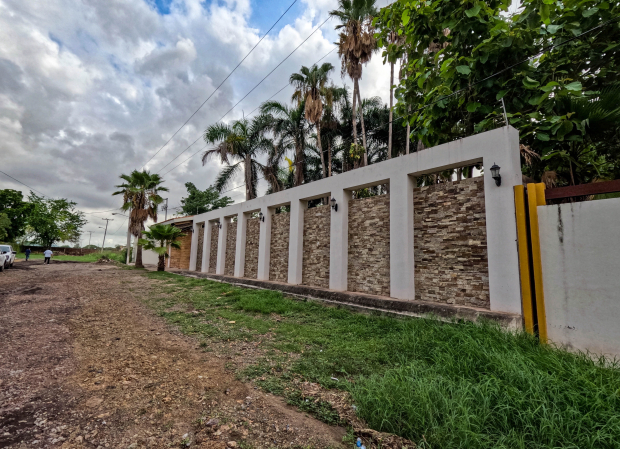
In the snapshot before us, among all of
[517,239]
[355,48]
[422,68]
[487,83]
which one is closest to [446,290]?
[517,239]

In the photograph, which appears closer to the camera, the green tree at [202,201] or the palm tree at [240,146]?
the palm tree at [240,146]

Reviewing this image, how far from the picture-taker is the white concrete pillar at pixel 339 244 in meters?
8.46

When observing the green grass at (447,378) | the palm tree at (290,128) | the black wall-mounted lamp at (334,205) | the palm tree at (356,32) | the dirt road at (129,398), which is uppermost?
the palm tree at (356,32)

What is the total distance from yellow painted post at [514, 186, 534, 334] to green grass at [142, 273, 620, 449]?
0.55 m

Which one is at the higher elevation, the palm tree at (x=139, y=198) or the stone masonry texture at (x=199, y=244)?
the palm tree at (x=139, y=198)

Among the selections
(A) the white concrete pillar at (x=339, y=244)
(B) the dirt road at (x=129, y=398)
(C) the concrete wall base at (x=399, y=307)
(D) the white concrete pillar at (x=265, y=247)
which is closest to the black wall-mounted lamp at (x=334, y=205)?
(A) the white concrete pillar at (x=339, y=244)

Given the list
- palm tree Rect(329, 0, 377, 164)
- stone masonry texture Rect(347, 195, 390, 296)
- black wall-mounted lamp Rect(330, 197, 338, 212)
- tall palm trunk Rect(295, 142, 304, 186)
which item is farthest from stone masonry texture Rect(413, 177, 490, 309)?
tall palm trunk Rect(295, 142, 304, 186)

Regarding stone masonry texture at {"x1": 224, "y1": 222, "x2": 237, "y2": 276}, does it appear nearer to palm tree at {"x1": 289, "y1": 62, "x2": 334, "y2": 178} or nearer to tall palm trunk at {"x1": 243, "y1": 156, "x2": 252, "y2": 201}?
tall palm trunk at {"x1": 243, "y1": 156, "x2": 252, "y2": 201}

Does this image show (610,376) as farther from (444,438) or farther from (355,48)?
(355,48)

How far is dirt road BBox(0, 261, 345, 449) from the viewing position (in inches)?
93.4

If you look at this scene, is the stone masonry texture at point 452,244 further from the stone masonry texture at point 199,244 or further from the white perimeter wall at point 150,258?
the white perimeter wall at point 150,258

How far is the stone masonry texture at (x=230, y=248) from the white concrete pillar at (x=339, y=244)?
24.0 ft

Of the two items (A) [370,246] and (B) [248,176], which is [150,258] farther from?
(A) [370,246]

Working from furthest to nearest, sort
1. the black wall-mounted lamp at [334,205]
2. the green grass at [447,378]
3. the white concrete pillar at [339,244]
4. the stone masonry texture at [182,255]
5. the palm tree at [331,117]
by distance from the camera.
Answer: the stone masonry texture at [182,255] < the palm tree at [331,117] < the black wall-mounted lamp at [334,205] < the white concrete pillar at [339,244] < the green grass at [447,378]
